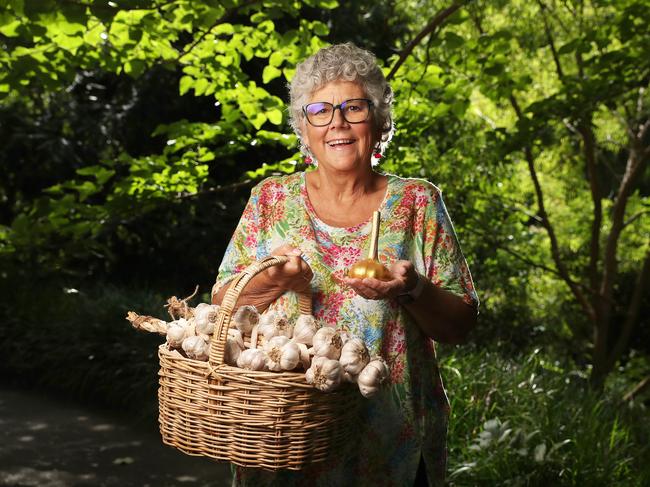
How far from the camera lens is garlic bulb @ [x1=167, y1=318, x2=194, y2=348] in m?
2.00

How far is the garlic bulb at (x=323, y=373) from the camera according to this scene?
181 centimetres

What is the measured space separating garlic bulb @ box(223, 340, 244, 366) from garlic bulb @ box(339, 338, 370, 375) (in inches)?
9.6

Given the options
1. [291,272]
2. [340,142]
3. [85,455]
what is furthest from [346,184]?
[85,455]

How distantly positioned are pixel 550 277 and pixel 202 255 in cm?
415

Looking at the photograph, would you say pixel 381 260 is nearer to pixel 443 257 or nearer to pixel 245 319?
pixel 443 257

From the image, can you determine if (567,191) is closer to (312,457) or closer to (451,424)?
(451,424)

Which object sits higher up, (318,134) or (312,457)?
(318,134)

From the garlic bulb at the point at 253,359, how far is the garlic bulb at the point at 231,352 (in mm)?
58

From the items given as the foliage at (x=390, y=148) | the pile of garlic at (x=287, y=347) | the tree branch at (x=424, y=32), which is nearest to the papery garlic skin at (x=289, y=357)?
the pile of garlic at (x=287, y=347)

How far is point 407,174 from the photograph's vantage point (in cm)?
566

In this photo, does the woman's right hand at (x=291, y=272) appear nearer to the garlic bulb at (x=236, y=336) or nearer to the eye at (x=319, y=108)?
the garlic bulb at (x=236, y=336)

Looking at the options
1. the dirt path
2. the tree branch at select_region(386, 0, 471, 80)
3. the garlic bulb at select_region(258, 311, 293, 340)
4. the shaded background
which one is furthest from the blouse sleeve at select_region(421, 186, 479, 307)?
the dirt path

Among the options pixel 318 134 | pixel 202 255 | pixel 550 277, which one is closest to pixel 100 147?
pixel 202 255

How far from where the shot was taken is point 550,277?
988 cm
